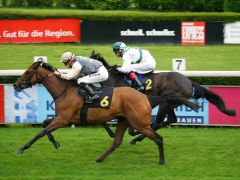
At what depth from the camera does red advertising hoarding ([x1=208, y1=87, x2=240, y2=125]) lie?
11852 millimetres

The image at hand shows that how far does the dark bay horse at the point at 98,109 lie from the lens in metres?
8.70

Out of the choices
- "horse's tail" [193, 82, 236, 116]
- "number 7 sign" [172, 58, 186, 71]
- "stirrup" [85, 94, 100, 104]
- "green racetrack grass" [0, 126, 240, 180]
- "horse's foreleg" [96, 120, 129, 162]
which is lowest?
"green racetrack grass" [0, 126, 240, 180]

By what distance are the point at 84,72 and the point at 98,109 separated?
2.48 ft

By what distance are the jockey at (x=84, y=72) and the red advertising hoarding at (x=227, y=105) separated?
10.7 feet

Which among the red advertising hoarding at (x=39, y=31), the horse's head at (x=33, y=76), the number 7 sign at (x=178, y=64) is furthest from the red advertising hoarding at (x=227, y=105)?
the red advertising hoarding at (x=39, y=31)

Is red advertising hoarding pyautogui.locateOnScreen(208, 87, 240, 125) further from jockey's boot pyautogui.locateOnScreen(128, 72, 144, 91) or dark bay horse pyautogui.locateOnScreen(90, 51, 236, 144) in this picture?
jockey's boot pyautogui.locateOnScreen(128, 72, 144, 91)

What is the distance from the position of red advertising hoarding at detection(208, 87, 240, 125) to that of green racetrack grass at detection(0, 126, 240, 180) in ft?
0.53

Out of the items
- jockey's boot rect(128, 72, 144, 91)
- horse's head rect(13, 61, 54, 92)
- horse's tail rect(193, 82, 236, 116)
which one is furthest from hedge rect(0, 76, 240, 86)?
horse's head rect(13, 61, 54, 92)

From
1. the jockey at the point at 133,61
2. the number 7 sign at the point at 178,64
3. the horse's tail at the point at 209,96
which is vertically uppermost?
the jockey at the point at 133,61

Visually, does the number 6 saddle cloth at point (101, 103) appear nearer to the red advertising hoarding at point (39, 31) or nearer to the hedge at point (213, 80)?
the hedge at point (213, 80)

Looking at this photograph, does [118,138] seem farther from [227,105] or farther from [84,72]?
[227,105]

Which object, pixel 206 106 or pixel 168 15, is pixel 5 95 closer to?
pixel 206 106

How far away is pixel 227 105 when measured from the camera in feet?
39.0

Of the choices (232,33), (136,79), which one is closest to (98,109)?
(136,79)
